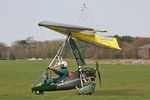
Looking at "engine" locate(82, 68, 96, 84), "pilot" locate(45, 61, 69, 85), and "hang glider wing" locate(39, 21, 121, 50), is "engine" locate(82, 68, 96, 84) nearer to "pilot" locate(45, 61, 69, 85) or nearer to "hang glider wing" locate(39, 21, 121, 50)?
"pilot" locate(45, 61, 69, 85)

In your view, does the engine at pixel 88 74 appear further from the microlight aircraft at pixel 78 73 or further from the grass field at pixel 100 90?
the grass field at pixel 100 90

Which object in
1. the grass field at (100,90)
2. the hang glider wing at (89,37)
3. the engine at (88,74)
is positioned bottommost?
the grass field at (100,90)

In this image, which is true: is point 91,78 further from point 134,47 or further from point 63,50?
point 134,47

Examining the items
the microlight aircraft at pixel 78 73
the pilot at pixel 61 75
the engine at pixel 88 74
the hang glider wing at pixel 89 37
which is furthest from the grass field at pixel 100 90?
the hang glider wing at pixel 89 37

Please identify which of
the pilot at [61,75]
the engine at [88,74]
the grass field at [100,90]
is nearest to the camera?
the grass field at [100,90]

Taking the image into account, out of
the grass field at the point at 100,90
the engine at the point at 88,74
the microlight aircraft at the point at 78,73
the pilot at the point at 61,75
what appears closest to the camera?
the grass field at the point at 100,90

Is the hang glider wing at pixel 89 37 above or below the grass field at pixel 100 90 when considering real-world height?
above

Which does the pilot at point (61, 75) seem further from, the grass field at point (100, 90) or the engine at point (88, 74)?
the engine at point (88, 74)

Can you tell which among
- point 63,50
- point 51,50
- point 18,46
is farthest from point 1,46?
point 63,50

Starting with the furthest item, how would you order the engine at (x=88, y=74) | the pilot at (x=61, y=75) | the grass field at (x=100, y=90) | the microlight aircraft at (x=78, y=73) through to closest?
the engine at (x=88, y=74) → the pilot at (x=61, y=75) → the microlight aircraft at (x=78, y=73) → the grass field at (x=100, y=90)

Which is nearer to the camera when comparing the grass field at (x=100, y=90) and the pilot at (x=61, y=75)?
the grass field at (x=100, y=90)

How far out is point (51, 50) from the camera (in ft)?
110

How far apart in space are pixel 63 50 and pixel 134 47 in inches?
3506

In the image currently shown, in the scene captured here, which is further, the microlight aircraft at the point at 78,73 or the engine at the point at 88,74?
the engine at the point at 88,74
